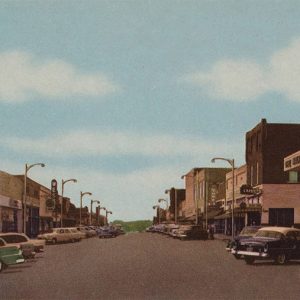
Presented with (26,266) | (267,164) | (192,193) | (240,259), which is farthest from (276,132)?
(192,193)

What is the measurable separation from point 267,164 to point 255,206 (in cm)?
489

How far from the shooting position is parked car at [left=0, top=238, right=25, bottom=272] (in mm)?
25672

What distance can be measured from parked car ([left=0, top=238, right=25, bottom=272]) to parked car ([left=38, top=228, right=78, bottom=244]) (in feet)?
106

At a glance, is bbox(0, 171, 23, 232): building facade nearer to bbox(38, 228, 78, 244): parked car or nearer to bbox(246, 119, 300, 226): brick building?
bbox(38, 228, 78, 244): parked car

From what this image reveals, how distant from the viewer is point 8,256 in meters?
26.4

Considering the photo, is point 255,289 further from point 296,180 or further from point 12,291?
point 296,180

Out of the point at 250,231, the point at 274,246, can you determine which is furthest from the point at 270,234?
the point at 250,231

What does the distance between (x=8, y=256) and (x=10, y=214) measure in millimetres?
49804

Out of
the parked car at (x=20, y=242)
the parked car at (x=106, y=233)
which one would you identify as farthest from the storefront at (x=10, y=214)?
the parked car at (x=20, y=242)

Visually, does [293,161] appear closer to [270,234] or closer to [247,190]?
[247,190]

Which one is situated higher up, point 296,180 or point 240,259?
point 296,180

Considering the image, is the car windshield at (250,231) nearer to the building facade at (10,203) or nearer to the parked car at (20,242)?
the parked car at (20,242)

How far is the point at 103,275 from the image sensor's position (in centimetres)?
2281

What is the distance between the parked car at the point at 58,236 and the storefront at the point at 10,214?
28.7ft
